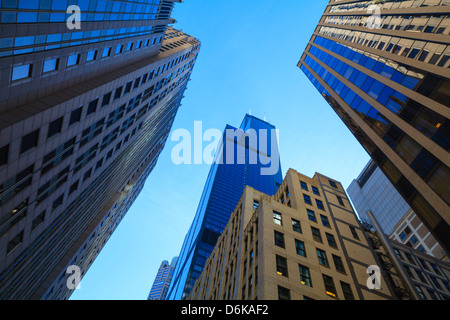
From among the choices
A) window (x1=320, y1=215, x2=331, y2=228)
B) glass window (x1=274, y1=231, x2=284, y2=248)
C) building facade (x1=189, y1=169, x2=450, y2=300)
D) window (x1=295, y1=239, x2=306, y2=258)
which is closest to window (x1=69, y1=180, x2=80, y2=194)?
building facade (x1=189, y1=169, x2=450, y2=300)

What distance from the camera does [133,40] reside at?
39688 mm

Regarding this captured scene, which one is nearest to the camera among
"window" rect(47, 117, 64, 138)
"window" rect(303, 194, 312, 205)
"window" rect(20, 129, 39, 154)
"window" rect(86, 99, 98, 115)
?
"window" rect(20, 129, 39, 154)

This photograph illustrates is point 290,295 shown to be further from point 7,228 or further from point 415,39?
point 415,39

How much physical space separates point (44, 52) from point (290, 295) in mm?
31946

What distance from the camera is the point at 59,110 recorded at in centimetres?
2450

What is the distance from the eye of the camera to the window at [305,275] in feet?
89.4

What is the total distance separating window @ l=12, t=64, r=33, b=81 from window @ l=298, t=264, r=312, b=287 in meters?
32.2

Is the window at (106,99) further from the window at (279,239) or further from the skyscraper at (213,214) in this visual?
the skyscraper at (213,214)

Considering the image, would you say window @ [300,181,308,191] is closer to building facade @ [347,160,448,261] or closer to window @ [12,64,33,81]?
window @ [12,64,33,81]

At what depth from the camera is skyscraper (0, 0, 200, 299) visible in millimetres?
20766

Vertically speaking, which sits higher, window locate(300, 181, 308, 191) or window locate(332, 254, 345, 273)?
window locate(300, 181, 308, 191)

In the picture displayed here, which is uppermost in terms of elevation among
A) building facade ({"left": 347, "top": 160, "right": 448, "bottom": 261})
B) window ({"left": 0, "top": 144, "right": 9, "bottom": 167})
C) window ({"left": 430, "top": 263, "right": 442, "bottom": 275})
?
window ({"left": 0, "top": 144, "right": 9, "bottom": 167})

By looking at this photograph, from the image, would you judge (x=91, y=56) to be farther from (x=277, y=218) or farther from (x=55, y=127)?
(x=277, y=218)

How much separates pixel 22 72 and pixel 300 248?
33606mm
